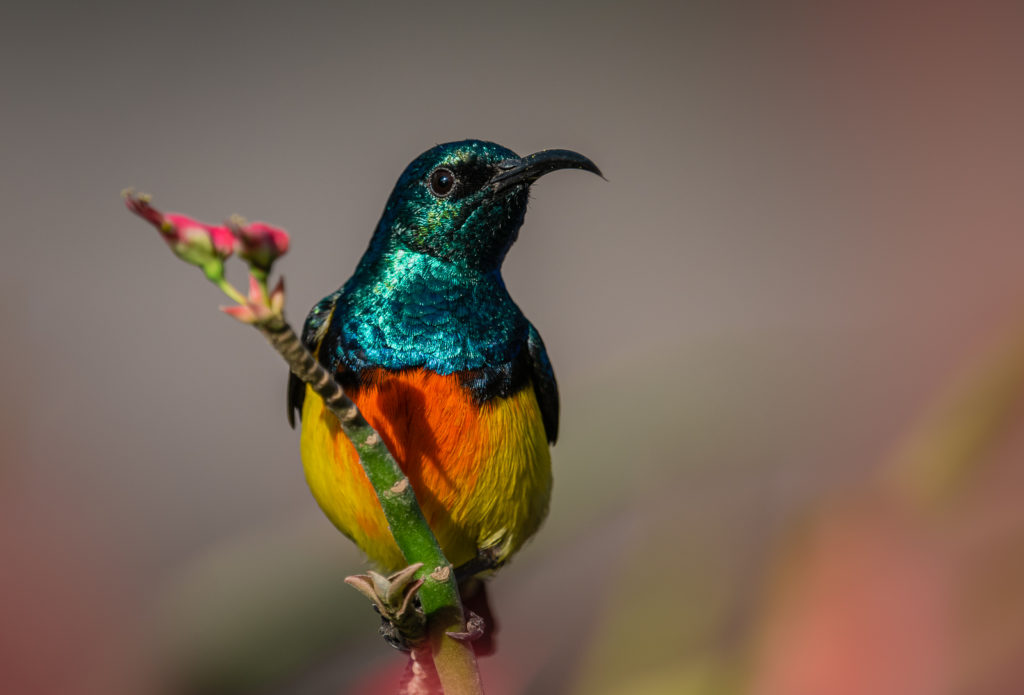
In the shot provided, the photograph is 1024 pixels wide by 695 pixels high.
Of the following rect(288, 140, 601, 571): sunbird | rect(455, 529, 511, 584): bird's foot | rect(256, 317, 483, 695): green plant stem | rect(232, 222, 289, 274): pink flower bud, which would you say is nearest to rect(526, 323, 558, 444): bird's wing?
rect(288, 140, 601, 571): sunbird

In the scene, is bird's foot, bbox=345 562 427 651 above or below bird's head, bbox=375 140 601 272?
below

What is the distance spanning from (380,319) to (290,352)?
0.43 meters

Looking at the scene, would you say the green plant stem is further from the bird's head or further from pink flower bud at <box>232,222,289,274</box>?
the bird's head

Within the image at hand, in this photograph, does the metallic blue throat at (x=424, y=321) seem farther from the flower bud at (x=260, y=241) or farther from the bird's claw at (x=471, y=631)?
the flower bud at (x=260, y=241)

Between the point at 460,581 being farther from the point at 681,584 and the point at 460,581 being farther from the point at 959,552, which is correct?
the point at 959,552

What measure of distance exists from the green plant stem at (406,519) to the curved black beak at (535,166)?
0.34 metres

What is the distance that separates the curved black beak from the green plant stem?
0.34 metres

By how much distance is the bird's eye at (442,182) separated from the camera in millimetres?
798

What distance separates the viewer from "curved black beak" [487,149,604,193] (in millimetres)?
723

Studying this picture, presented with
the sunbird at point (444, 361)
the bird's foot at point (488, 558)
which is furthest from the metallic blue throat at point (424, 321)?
the bird's foot at point (488, 558)

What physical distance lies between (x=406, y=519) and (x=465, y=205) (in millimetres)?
384

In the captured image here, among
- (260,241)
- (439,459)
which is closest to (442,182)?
(439,459)

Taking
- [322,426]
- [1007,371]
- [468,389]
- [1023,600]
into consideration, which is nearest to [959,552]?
[1023,600]

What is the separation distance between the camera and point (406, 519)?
49cm
